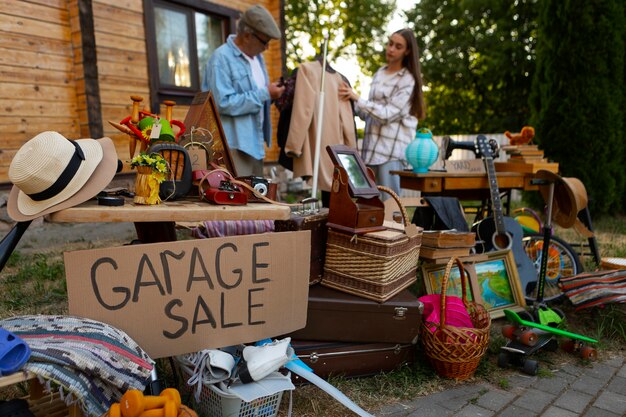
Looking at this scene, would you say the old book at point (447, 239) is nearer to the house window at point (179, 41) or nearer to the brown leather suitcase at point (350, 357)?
the brown leather suitcase at point (350, 357)

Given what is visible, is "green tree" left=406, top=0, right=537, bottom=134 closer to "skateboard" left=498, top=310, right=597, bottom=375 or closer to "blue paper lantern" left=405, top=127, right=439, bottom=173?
"blue paper lantern" left=405, top=127, right=439, bottom=173

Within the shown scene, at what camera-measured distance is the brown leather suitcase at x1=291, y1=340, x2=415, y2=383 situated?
7.06 ft

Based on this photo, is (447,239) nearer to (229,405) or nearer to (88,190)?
(229,405)

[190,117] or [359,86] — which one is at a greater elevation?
[359,86]

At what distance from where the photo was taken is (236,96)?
291cm

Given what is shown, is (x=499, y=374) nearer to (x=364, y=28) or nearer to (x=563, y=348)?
(x=563, y=348)

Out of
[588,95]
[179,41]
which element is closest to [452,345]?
[179,41]

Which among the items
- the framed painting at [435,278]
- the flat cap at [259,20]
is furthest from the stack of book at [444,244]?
the flat cap at [259,20]

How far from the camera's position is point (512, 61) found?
14.5 meters

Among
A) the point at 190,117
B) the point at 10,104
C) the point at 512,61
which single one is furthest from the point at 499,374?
the point at 512,61

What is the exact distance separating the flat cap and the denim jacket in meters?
0.21

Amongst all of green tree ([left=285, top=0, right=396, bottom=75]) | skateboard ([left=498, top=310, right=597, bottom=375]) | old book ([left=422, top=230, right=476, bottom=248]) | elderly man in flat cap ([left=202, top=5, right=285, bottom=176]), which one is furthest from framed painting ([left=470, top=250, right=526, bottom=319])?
green tree ([left=285, top=0, right=396, bottom=75])

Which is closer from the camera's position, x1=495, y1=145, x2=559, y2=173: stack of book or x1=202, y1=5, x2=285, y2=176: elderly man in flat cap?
x1=202, y1=5, x2=285, y2=176: elderly man in flat cap

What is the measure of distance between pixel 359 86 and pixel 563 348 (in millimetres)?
20415
